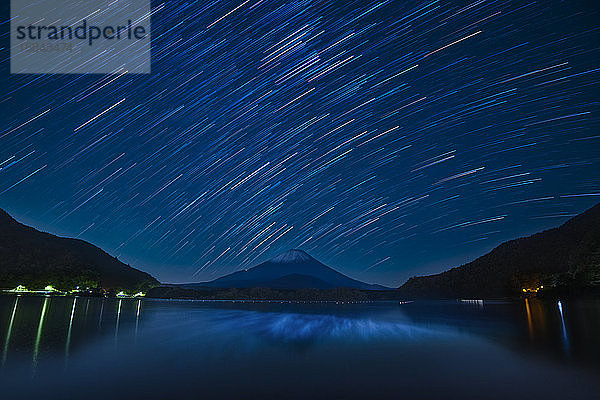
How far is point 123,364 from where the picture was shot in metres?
9.35

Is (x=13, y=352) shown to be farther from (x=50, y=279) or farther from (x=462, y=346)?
(x=50, y=279)

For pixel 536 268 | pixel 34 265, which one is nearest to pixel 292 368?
pixel 536 268

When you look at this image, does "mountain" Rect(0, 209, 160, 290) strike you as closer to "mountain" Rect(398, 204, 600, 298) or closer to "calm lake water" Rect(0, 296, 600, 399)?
"calm lake water" Rect(0, 296, 600, 399)

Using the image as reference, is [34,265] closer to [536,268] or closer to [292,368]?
[292,368]

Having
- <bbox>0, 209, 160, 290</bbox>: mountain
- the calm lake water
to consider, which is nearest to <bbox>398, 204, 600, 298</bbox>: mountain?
the calm lake water

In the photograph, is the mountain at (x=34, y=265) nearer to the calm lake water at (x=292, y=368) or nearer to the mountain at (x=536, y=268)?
the calm lake water at (x=292, y=368)

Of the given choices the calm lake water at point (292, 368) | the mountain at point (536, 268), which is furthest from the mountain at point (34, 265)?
the mountain at point (536, 268)

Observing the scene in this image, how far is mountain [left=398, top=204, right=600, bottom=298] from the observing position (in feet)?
176

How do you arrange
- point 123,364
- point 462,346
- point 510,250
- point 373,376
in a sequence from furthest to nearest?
point 510,250, point 462,346, point 123,364, point 373,376

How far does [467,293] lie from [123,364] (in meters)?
162

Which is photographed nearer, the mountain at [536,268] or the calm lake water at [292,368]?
the calm lake water at [292,368]

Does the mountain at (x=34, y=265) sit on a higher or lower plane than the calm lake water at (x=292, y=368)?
higher

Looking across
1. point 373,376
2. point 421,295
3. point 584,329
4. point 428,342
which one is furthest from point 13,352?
point 421,295

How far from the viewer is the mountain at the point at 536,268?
176ft
